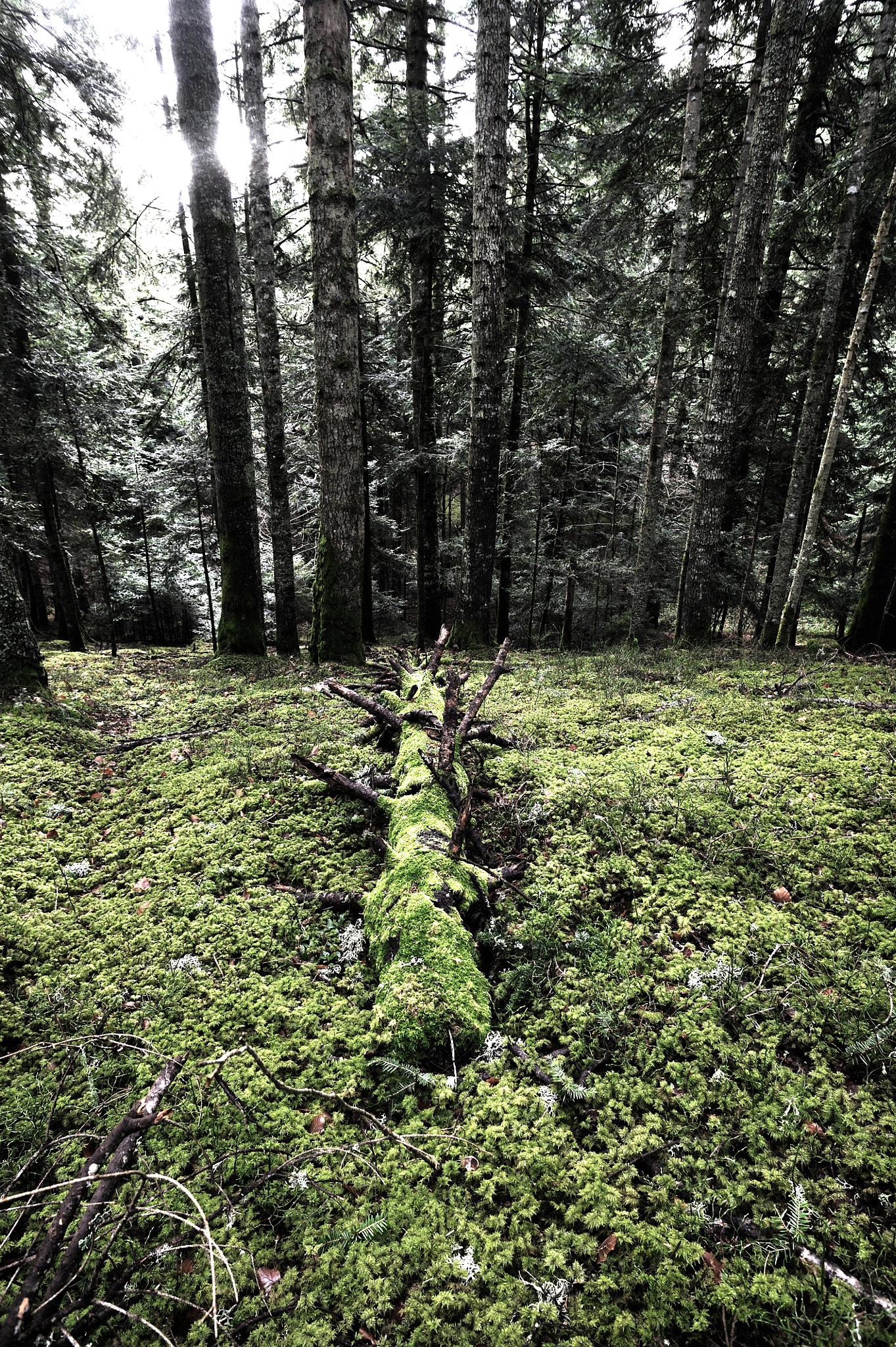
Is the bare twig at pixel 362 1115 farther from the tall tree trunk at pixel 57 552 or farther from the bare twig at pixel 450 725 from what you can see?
the tall tree trunk at pixel 57 552

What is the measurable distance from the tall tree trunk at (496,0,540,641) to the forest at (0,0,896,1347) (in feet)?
0.38

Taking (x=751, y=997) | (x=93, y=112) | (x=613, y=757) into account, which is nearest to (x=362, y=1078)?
(x=751, y=997)

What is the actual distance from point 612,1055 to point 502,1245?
860 millimetres

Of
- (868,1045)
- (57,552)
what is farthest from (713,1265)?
(57,552)

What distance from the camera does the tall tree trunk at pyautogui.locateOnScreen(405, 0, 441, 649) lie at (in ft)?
30.4

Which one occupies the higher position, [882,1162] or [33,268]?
[33,268]

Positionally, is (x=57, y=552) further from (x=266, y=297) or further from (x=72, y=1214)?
(x=72, y=1214)

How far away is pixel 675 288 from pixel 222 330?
7.18 meters

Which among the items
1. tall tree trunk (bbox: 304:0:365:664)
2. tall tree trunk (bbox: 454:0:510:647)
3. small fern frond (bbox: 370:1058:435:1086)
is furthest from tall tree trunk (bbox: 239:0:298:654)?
small fern frond (bbox: 370:1058:435:1086)

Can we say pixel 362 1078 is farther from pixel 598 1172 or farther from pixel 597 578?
pixel 597 578

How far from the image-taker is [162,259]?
1244 centimetres

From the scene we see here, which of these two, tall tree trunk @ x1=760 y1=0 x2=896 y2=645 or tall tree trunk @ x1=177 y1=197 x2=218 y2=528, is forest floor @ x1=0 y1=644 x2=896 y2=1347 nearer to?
tall tree trunk @ x1=177 y1=197 x2=218 y2=528

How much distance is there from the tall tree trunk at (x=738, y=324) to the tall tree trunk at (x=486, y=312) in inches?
139

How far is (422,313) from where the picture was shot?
10.7 metres
